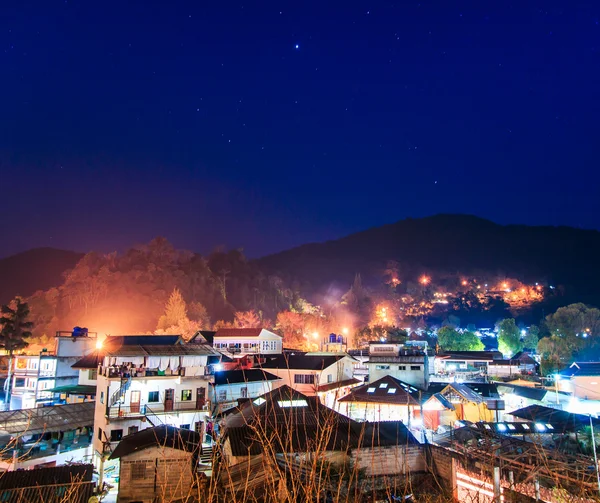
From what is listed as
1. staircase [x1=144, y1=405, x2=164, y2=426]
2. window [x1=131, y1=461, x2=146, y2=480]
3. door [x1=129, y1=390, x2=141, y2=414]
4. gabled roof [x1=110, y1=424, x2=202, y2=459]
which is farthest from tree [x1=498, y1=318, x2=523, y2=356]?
window [x1=131, y1=461, x2=146, y2=480]

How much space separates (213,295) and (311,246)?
118 meters

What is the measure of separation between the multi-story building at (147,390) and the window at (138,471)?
3.68m

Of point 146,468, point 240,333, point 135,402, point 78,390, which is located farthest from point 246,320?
point 146,468

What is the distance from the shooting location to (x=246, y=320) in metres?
55.8

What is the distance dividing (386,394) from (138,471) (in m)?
13.9


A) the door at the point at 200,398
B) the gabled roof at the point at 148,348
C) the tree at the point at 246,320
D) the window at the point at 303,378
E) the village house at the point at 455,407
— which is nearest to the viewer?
the door at the point at 200,398

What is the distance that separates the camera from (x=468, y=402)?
74.0 ft

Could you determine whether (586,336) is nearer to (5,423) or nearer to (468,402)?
(468,402)

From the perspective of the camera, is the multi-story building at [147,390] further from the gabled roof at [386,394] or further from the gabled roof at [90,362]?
the gabled roof at [386,394]

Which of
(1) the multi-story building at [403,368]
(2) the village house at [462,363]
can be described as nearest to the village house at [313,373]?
(1) the multi-story building at [403,368]

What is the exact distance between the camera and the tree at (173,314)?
1829 inches

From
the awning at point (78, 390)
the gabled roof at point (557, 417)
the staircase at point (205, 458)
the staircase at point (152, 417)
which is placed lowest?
the staircase at point (205, 458)

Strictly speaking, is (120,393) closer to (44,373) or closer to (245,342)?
(44,373)

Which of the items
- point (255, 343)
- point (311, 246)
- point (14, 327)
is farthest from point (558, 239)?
point (14, 327)
